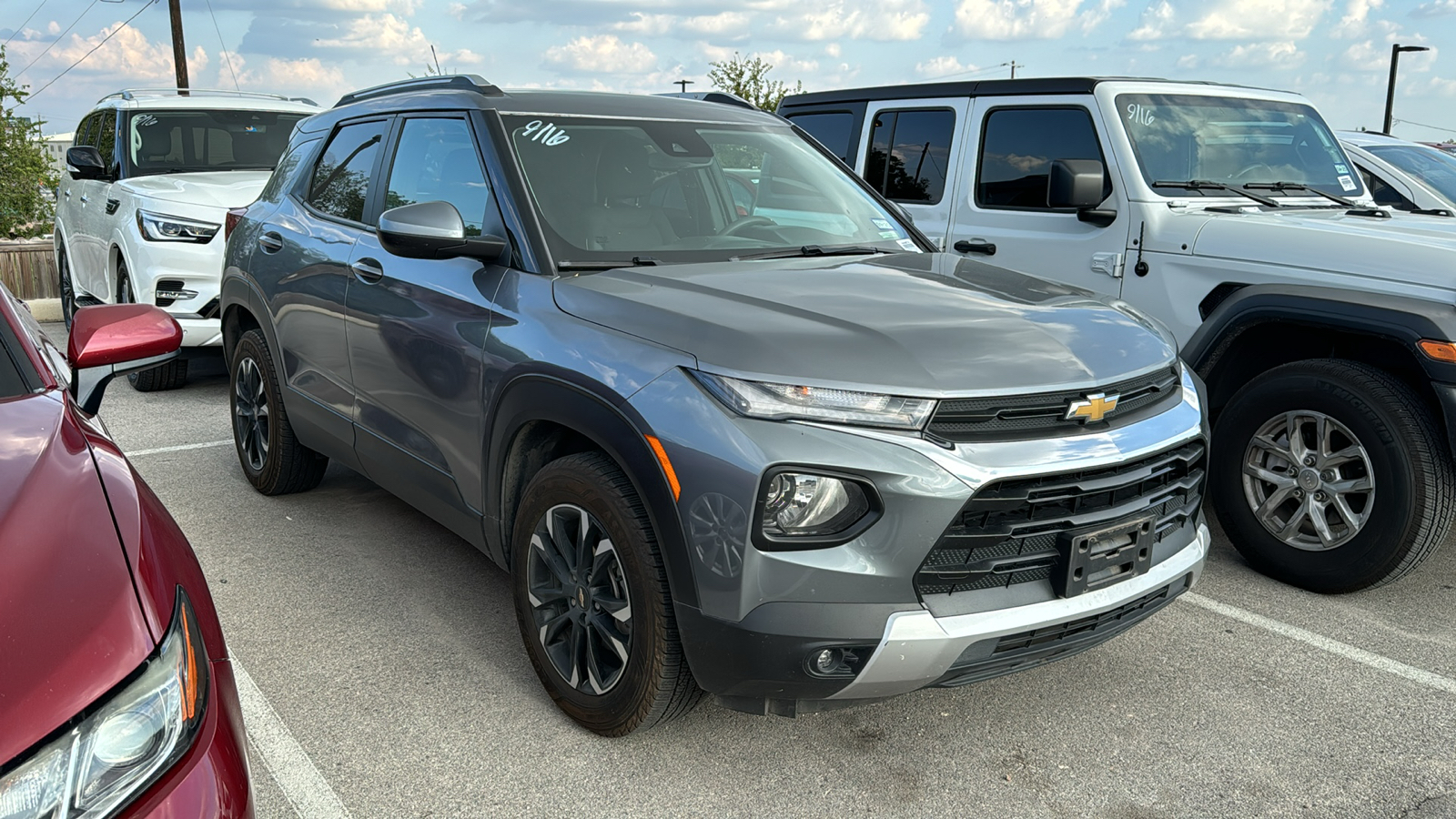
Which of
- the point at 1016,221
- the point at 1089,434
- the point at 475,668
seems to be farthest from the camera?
the point at 1016,221

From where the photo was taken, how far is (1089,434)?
2.74 meters

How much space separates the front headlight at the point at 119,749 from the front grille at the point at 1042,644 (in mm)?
1615

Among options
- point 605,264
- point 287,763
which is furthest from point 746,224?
point 287,763

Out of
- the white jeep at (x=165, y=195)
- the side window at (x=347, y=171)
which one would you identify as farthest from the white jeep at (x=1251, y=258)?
the white jeep at (x=165, y=195)

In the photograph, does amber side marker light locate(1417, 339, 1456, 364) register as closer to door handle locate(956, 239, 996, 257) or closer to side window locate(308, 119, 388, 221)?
door handle locate(956, 239, 996, 257)

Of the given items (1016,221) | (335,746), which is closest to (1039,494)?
(335,746)

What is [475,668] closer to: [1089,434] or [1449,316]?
[1089,434]

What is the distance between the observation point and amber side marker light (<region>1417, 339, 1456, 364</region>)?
3.83 m

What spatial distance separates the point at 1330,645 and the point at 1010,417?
198 cm

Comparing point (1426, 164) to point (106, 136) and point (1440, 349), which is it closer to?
point (1440, 349)

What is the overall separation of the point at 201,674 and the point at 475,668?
1.82 m

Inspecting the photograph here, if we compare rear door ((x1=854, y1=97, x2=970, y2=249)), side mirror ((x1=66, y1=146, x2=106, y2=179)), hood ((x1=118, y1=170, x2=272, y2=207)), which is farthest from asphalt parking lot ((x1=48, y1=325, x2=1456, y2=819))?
side mirror ((x1=66, y1=146, x2=106, y2=179))

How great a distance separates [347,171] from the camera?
4543mm

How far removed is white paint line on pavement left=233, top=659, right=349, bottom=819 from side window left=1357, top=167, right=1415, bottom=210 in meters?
7.34
